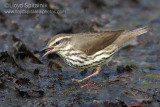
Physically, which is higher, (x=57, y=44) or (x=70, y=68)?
(x=57, y=44)

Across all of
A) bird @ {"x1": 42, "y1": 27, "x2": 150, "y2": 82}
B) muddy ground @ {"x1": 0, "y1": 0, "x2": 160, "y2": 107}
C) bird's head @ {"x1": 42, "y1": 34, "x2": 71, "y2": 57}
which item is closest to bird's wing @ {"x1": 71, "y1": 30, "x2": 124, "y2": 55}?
bird @ {"x1": 42, "y1": 27, "x2": 150, "y2": 82}

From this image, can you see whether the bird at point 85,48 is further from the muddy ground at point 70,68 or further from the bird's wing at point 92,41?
the muddy ground at point 70,68

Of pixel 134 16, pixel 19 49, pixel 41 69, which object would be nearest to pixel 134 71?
pixel 41 69

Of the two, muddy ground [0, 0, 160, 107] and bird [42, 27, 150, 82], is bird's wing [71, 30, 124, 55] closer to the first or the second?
bird [42, 27, 150, 82]

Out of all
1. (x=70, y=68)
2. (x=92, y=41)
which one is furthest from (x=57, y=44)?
(x=70, y=68)

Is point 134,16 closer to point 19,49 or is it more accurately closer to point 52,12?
point 52,12

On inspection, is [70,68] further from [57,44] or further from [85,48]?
[57,44]

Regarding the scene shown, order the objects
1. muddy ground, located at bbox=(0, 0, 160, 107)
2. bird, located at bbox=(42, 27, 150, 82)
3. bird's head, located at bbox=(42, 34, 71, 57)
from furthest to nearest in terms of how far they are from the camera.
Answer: bird, located at bbox=(42, 27, 150, 82) < bird's head, located at bbox=(42, 34, 71, 57) < muddy ground, located at bbox=(0, 0, 160, 107)
